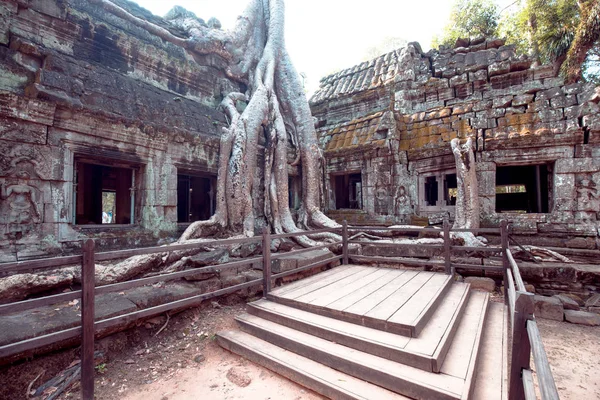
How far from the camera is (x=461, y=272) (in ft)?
17.0

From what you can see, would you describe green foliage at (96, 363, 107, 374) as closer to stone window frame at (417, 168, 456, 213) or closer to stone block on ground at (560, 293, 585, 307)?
stone block on ground at (560, 293, 585, 307)

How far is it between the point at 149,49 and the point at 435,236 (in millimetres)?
7085

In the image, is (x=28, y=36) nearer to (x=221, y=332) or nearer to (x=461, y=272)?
(x=221, y=332)

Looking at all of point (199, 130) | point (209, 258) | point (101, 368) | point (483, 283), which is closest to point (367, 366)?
point (101, 368)

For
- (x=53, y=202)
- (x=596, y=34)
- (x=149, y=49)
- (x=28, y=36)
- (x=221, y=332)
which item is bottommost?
(x=221, y=332)

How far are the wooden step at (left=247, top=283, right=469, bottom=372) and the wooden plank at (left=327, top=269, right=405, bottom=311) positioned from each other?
191 millimetres

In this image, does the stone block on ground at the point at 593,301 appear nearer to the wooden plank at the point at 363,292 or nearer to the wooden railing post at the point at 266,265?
the wooden plank at the point at 363,292

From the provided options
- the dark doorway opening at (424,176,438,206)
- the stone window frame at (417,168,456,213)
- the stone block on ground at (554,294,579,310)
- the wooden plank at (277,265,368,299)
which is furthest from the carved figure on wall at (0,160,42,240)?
the dark doorway opening at (424,176,438,206)

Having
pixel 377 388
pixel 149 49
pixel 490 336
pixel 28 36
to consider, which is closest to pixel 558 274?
pixel 490 336

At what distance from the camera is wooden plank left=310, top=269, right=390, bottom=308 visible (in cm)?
316

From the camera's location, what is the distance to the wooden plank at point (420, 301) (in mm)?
2585

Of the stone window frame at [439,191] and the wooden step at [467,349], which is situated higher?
the stone window frame at [439,191]

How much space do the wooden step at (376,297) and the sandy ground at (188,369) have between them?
777mm

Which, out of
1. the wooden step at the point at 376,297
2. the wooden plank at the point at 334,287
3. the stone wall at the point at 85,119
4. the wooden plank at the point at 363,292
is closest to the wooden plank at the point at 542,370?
the wooden step at the point at 376,297
